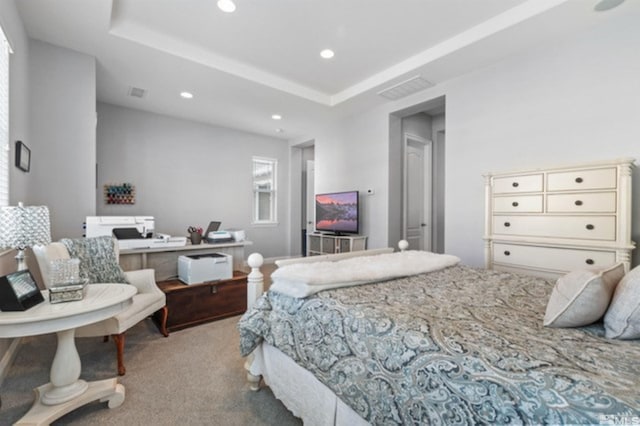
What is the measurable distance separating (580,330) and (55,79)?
4271 mm

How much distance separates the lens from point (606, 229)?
221 cm

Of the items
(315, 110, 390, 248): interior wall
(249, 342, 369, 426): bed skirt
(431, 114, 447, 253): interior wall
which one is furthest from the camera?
(431, 114, 447, 253): interior wall

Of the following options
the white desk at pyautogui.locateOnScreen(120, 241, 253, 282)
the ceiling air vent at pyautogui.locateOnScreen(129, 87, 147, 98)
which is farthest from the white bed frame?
the ceiling air vent at pyautogui.locateOnScreen(129, 87, 147, 98)

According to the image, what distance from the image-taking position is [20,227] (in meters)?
1.61

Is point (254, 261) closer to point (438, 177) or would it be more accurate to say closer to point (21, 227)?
point (21, 227)

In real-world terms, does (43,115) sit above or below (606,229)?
above

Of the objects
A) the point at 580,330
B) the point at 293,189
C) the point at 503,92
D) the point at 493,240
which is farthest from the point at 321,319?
the point at 293,189

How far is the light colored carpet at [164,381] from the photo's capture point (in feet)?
5.33

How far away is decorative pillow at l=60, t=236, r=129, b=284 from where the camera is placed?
7.58ft

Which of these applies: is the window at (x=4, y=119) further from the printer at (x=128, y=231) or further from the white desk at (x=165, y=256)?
the white desk at (x=165, y=256)

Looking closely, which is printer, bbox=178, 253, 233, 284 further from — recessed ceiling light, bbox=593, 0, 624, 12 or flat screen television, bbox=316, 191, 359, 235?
recessed ceiling light, bbox=593, 0, 624, 12

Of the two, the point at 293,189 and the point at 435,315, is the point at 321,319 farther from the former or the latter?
the point at 293,189

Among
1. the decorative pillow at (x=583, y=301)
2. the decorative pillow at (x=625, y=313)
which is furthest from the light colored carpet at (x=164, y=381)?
the decorative pillow at (x=625, y=313)

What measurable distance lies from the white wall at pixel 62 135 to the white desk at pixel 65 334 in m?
1.64
